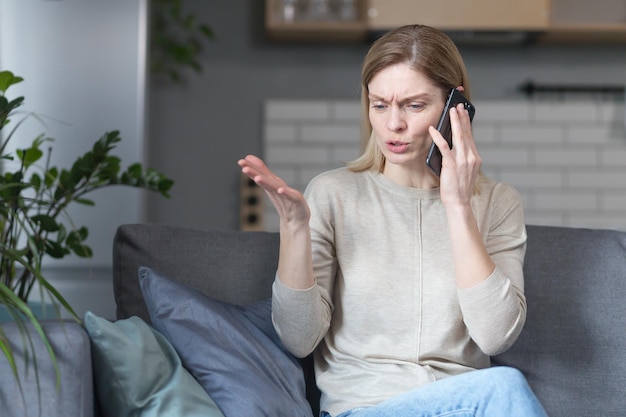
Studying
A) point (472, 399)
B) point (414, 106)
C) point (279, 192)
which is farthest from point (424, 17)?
point (472, 399)

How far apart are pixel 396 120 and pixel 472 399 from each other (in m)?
0.60

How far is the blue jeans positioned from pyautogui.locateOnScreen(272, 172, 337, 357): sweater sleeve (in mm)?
224

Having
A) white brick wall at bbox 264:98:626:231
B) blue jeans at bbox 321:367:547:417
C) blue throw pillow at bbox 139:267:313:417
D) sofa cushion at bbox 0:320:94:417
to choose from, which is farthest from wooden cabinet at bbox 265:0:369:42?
sofa cushion at bbox 0:320:94:417

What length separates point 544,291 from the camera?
2.17m

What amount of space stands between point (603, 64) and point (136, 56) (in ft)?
7.72

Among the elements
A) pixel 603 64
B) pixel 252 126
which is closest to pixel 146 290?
pixel 252 126

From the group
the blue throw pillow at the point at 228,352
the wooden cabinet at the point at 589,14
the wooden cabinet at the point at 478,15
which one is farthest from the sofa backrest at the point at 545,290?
the wooden cabinet at the point at 589,14

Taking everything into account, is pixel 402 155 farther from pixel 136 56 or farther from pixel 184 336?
pixel 136 56

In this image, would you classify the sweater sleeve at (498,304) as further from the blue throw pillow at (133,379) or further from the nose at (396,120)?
the blue throw pillow at (133,379)

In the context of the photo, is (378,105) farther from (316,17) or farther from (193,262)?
(316,17)

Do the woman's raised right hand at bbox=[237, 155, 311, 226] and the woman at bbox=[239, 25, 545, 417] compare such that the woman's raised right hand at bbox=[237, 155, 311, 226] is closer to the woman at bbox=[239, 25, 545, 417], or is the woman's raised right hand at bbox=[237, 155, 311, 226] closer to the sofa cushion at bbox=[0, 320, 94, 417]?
the woman at bbox=[239, 25, 545, 417]

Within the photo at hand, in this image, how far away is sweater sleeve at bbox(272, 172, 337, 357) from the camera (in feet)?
5.96

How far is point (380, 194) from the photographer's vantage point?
202 centimetres

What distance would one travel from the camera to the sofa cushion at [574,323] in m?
2.07
